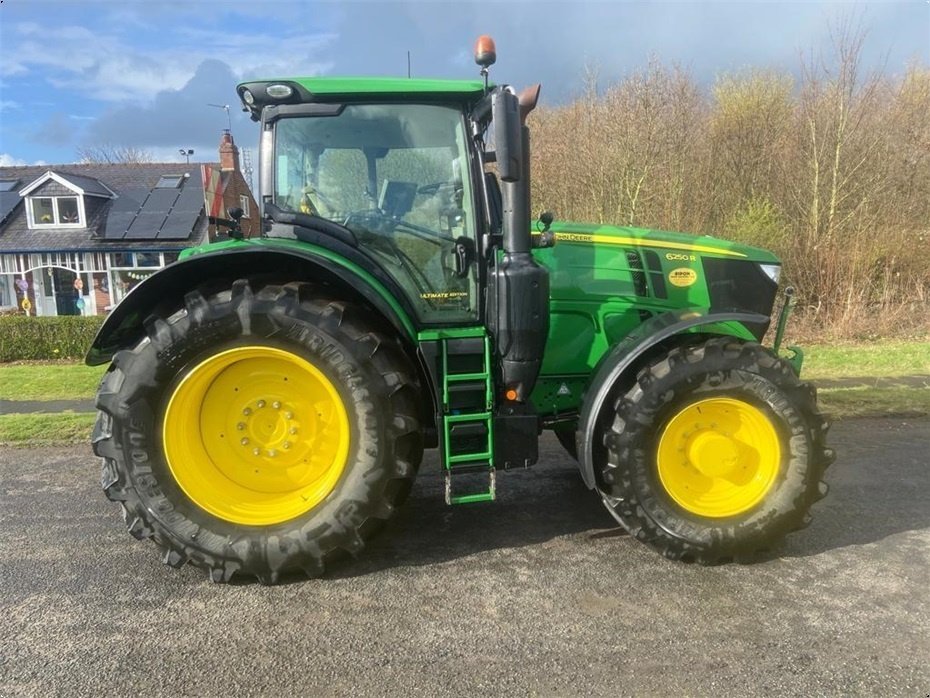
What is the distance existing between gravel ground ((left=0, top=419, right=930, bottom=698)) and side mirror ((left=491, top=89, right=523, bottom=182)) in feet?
6.26

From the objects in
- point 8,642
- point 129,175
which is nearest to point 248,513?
point 8,642

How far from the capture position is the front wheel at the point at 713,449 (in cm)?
312

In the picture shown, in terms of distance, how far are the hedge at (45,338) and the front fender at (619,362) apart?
11.2 meters

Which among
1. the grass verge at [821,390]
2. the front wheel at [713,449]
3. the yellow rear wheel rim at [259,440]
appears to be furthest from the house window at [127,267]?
the front wheel at [713,449]

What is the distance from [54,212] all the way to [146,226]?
3783mm

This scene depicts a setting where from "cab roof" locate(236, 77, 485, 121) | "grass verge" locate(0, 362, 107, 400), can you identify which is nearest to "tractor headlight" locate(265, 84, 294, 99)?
"cab roof" locate(236, 77, 485, 121)

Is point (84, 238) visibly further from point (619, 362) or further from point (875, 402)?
point (619, 362)

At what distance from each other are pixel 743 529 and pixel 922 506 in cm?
160

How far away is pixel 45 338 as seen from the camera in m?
11.9

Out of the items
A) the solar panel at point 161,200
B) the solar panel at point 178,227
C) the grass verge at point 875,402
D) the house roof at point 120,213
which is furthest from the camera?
the solar panel at point 161,200

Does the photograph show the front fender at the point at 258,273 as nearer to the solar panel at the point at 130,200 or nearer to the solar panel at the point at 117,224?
the solar panel at the point at 117,224

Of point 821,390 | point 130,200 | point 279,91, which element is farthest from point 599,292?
point 130,200

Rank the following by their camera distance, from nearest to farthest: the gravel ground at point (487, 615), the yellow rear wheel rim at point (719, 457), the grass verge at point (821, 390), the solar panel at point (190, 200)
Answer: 1. the gravel ground at point (487, 615)
2. the yellow rear wheel rim at point (719, 457)
3. the grass verge at point (821, 390)
4. the solar panel at point (190, 200)

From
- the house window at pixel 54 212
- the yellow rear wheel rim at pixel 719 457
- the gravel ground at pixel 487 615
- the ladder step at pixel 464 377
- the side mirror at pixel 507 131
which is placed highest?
the house window at pixel 54 212
